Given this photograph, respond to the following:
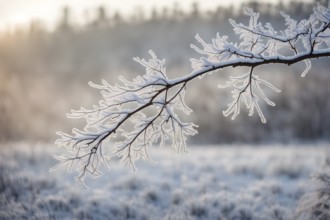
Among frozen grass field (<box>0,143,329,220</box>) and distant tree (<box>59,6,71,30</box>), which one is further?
distant tree (<box>59,6,71,30</box>)

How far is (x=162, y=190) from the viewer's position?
615cm

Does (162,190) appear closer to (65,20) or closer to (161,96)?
(161,96)

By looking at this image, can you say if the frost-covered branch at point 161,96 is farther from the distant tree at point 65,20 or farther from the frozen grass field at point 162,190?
the distant tree at point 65,20

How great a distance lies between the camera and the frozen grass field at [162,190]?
5055 mm

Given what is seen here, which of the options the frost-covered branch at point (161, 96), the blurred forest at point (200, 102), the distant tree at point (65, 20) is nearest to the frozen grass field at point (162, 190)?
the frost-covered branch at point (161, 96)

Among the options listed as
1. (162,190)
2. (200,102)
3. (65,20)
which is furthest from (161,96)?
(65,20)

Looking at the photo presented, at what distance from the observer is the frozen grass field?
16.6 feet

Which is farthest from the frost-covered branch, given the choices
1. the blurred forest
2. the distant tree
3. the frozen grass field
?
the distant tree

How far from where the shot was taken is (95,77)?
3014 cm

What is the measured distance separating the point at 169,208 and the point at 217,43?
2.90 metres

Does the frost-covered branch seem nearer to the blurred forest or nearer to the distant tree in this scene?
the blurred forest

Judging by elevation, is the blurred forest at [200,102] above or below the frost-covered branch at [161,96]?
above

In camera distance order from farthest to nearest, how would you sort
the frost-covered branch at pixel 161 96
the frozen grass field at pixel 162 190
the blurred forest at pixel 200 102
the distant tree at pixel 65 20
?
the distant tree at pixel 65 20, the blurred forest at pixel 200 102, the frozen grass field at pixel 162 190, the frost-covered branch at pixel 161 96

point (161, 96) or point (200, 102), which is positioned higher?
point (200, 102)
